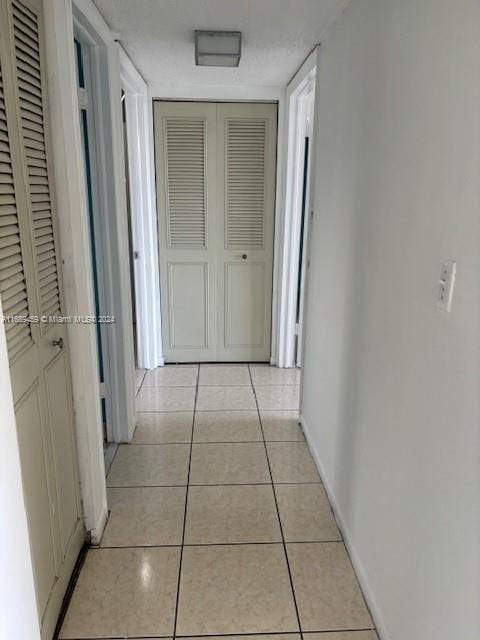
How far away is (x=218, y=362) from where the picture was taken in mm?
4133

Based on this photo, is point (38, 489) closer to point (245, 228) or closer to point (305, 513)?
point (305, 513)

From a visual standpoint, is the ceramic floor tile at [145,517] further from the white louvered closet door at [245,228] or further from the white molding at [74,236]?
the white louvered closet door at [245,228]

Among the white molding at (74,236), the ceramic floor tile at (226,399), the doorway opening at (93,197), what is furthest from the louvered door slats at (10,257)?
the ceramic floor tile at (226,399)

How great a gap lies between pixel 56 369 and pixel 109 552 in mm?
857

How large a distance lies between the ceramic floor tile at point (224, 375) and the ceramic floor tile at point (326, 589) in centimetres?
182

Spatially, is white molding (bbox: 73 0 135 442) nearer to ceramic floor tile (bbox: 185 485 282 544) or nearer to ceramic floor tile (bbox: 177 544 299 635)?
ceramic floor tile (bbox: 185 485 282 544)

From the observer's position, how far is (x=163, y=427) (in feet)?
9.78

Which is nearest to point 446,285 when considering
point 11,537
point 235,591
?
point 11,537

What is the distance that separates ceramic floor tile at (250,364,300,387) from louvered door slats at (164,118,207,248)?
46.5 inches

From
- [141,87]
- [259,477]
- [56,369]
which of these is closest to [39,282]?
[56,369]

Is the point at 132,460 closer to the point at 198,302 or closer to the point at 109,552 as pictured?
the point at 109,552

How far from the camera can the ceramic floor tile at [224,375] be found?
3.71 metres

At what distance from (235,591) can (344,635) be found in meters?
0.42

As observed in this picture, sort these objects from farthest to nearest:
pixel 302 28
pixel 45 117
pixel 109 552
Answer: pixel 302 28, pixel 109 552, pixel 45 117
